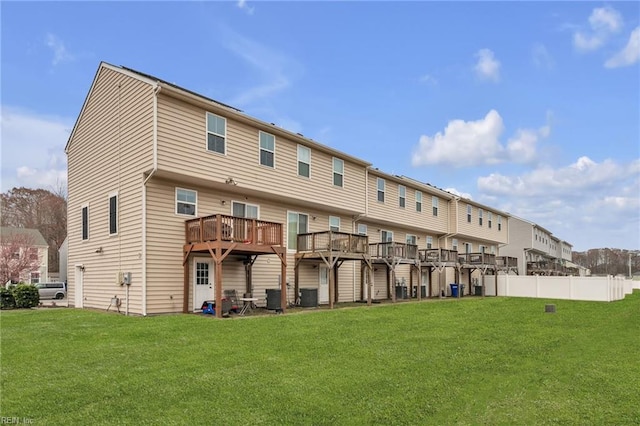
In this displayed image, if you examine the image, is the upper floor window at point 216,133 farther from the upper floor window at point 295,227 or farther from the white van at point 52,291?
the white van at point 52,291

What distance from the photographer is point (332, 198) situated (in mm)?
19469

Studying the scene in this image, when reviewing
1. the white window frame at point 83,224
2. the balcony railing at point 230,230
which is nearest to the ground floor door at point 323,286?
the balcony railing at point 230,230

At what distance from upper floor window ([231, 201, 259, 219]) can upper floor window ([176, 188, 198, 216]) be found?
1.61 metres

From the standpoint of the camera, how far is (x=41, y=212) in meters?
50.1

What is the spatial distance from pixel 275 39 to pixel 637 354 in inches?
588

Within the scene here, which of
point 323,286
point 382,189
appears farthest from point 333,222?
point 382,189

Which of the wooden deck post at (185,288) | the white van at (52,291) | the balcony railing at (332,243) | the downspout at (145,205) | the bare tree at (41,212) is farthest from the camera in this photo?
the bare tree at (41,212)

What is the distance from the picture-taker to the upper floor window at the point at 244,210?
1595 centimetres

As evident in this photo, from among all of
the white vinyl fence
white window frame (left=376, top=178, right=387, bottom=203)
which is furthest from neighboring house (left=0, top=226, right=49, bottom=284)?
the white vinyl fence

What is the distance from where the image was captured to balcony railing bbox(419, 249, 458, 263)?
24.6m

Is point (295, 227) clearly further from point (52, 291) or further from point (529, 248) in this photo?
point (529, 248)

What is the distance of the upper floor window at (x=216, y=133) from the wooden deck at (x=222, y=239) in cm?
264

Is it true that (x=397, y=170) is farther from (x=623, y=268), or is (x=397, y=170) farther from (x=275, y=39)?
(x=623, y=268)

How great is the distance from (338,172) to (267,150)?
4.51 meters
